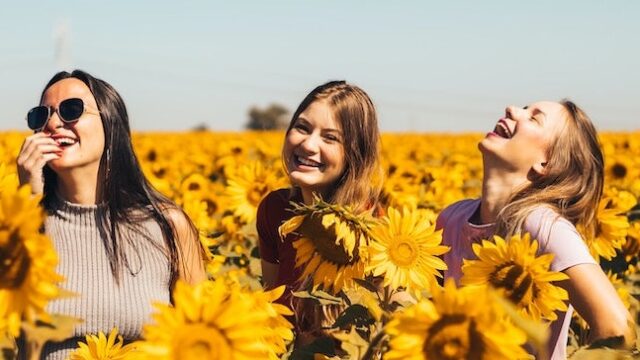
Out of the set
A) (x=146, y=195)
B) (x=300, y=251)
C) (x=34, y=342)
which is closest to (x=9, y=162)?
(x=146, y=195)

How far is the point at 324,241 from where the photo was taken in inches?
101

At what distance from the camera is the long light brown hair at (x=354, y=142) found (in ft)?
11.1

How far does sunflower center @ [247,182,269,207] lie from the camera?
550cm

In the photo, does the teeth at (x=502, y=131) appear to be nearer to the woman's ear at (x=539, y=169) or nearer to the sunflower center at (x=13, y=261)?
the woman's ear at (x=539, y=169)

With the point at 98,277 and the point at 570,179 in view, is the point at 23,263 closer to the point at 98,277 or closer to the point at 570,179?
the point at 98,277

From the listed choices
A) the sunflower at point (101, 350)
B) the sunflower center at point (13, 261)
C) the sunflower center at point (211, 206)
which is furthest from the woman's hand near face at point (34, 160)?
the sunflower center at point (211, 206)

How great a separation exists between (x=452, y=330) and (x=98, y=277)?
1.59 m

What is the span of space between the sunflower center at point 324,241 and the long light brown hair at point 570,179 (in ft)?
2.11

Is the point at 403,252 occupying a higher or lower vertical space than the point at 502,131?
lower

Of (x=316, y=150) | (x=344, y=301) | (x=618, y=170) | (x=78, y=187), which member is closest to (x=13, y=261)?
(x=344, y=301)

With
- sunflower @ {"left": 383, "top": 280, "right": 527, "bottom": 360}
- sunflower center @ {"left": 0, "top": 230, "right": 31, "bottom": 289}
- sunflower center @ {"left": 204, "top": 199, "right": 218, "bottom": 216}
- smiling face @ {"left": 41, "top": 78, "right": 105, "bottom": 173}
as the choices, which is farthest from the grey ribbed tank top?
sunflower center @ {"left": 204, "top": 199, "right": 218, "bottom": 216}

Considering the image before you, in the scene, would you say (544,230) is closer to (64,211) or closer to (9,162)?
(64,211)

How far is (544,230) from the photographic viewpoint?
2.92m

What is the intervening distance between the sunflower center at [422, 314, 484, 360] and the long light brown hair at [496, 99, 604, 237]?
1.36 m
